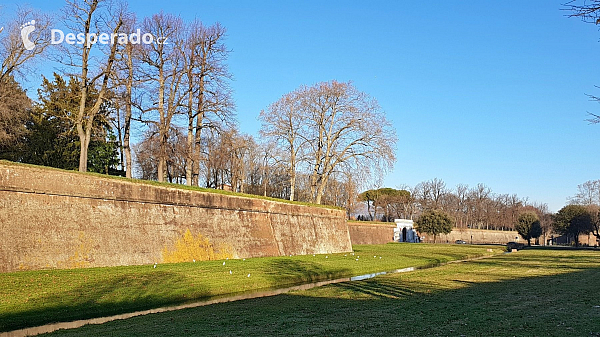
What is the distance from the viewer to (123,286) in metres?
15.6

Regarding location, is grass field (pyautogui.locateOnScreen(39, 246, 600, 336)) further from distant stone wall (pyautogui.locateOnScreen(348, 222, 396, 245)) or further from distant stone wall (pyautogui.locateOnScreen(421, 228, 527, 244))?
distant stone wall (pyautogui.locateOnScreen(421, 228, 527, 244))

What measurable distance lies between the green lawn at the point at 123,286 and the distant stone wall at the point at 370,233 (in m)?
29.2

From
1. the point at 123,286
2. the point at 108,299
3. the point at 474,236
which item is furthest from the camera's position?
the point at 474,236

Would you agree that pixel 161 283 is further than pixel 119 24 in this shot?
No

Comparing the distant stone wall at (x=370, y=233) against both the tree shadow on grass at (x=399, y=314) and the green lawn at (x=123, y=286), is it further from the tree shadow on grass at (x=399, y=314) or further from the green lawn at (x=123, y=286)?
the tree shadow on grass at (x=399, y=314)

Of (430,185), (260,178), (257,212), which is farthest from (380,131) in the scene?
(430,185)

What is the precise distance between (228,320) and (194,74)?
22.2 m

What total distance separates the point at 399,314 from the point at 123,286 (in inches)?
363

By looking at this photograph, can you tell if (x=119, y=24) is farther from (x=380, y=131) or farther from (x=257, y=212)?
(x=380, y=131)

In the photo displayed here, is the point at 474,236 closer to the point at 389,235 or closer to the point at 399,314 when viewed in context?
the point at 389,235

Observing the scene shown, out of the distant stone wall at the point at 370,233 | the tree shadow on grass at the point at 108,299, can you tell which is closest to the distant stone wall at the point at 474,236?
Result: the distant stone wall at the point at 370,233

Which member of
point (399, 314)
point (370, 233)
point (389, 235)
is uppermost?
point (370, 233)

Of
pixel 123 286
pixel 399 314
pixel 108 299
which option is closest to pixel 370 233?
pixel 123 286

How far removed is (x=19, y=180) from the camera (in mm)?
16578
